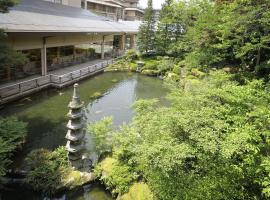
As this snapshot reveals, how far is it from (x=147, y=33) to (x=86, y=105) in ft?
66.6

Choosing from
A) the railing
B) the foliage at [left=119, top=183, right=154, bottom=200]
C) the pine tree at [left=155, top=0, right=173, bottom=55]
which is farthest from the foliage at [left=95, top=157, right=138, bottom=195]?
the pine tree at [left=155, top=0, right=173, bottom=55]

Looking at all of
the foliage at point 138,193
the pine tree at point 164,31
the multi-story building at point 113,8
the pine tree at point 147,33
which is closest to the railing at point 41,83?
the foliage at point 138,193

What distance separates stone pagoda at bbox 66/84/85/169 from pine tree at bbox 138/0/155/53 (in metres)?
26.4

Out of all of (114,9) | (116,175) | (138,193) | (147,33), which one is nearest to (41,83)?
(116,175)

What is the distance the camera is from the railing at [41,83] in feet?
48.3

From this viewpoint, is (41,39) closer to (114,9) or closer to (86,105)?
(86,105)

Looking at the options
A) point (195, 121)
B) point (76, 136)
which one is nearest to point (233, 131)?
point (195, 121)

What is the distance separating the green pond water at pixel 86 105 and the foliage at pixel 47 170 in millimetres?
395

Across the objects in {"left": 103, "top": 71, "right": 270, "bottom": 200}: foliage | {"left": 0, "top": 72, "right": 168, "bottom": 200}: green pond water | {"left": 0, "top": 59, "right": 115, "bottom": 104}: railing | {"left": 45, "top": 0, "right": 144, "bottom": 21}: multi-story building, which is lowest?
{"left": 0, "top": 72, "right": 168, "bottom": 200}: green pond water

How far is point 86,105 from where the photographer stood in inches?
628

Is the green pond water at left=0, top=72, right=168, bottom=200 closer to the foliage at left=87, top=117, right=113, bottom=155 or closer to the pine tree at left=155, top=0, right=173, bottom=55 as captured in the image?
the foliage at left=87, top=117, right=113, bottom=155

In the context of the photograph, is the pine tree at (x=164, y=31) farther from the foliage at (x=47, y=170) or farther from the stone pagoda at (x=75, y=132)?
the foliage at (x=47, y=170)

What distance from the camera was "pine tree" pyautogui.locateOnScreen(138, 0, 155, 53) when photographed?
3297 centimetres

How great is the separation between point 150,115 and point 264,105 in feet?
11.0
